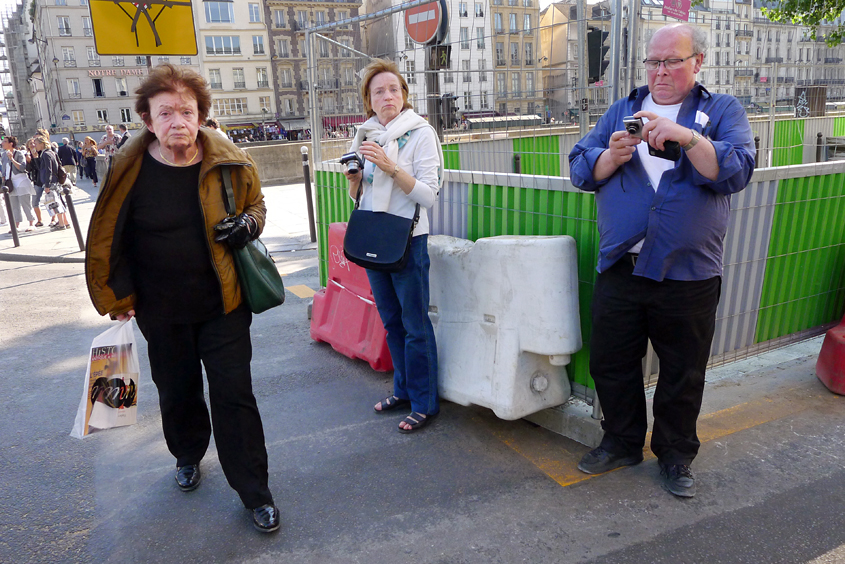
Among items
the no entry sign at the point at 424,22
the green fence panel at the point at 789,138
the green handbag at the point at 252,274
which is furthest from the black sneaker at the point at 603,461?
the green fence panel at the point at 789,138

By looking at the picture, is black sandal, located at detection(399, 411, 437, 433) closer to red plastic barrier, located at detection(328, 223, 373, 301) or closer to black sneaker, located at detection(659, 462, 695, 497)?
red plastic barrier, located at detection(328, 223, 373, 301)

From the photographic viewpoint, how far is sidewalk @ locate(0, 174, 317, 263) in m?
9.90

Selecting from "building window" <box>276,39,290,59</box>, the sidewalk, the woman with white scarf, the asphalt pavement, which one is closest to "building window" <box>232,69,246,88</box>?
"building window" <box>276,39,290,59</box>

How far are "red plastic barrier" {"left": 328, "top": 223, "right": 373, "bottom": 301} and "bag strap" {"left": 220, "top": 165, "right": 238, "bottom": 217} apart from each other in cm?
197

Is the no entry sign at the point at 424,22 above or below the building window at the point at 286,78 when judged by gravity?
below

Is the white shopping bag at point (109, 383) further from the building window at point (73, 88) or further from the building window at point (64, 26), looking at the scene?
the building window at point (64, 26)

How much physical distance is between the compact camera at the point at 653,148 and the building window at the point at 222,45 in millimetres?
73074

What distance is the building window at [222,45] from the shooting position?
220 ft

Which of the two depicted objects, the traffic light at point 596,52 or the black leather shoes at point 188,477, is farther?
the traffic light at point 596,52

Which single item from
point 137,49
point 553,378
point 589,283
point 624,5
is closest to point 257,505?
point 553,378

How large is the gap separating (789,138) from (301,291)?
6459 millimetres

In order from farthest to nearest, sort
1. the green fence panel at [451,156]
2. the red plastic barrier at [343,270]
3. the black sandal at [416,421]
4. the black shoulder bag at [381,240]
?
1. the green fence panel at [451,156]
2. the red plastic barrier at [343,270]
3. the black sandal at [416,421]
4. the black shoulder bag at [381,240]

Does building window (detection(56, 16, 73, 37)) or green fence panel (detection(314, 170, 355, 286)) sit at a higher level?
building window (detection(56, 16, 73, 37))

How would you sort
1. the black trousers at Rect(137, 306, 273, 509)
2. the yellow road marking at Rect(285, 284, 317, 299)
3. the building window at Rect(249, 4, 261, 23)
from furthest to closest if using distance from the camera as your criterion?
the building window at Rect(249, 4, 261, 23) → the yellow road marking at Rect(285, 284, 317, 299) → the black trousers at Rect(137, 306, 273, 509)
